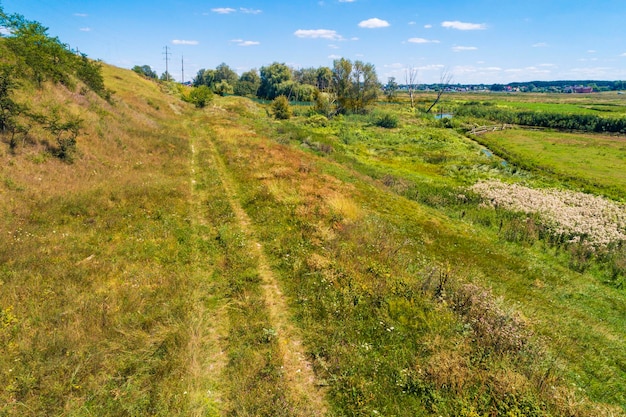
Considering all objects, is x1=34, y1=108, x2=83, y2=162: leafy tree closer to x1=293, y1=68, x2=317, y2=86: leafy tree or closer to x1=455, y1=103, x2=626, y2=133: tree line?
→ x1=455, y1=103, x2=626, y2=133: tree line

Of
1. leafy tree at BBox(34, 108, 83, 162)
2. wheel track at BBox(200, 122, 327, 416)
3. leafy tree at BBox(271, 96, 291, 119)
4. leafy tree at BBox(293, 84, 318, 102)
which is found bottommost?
wheel track at BBox(200, 122, 327, 416)

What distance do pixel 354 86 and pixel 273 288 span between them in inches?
3826

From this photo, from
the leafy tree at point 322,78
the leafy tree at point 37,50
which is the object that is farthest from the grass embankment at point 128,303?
the leafy tree at point 322,78

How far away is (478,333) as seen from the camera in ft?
31.9

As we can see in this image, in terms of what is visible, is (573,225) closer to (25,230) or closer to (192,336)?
(192,336)

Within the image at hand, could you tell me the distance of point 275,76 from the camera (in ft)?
429

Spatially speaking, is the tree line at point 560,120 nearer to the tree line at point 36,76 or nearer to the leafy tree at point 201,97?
the leafy tree at point 201,97

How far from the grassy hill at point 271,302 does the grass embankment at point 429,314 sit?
0.07 meters

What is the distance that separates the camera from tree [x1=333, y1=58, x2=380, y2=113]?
95.3 metres

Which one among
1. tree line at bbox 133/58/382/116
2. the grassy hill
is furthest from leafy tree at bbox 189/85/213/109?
the grassy hill

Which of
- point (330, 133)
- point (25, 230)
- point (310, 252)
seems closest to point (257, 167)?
point (310, 252)

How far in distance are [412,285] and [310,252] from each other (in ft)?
14.9

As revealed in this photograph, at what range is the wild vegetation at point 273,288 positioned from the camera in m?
7.53

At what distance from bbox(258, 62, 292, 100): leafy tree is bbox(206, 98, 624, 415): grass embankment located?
120 m
